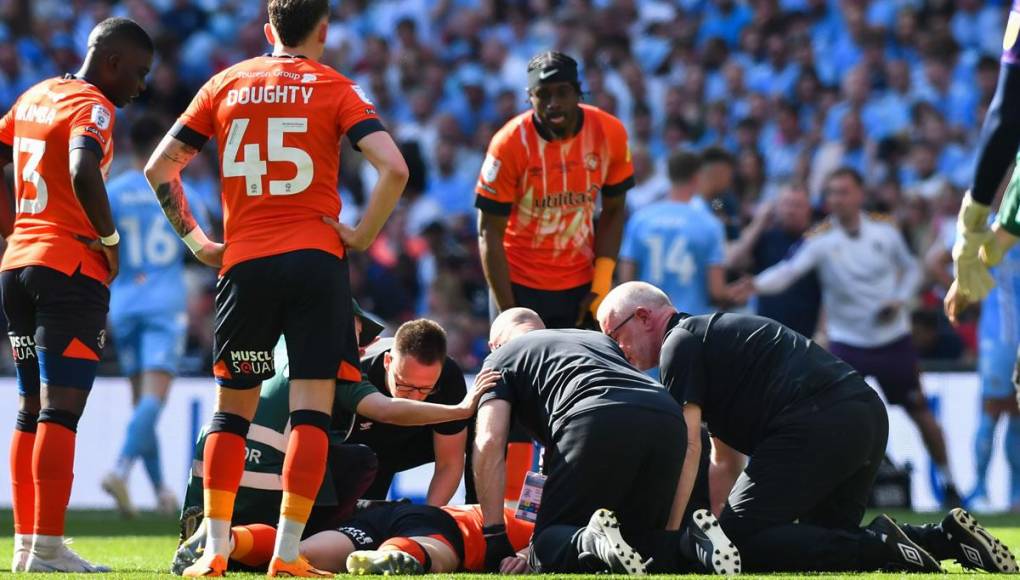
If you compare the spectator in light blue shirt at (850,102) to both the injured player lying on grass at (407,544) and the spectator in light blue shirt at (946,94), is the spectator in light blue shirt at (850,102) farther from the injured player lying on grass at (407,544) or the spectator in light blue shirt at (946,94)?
the injured player lying on grass at (407,544)

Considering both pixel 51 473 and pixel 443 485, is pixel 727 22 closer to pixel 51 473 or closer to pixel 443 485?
pixel 443 485

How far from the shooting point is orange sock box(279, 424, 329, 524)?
18.8 feet

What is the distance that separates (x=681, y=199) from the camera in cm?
1173

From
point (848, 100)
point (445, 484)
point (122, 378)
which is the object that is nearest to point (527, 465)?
point (445, 484)

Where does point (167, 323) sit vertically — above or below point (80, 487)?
above

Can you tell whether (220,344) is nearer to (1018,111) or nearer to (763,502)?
(763,502)

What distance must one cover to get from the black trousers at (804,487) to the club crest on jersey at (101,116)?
310 cm

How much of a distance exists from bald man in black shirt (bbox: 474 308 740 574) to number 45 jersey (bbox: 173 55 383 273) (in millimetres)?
1067

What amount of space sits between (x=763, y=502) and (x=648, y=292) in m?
1.05

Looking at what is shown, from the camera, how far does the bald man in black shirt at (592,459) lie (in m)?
5.99

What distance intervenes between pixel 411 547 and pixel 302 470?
64 centimetres

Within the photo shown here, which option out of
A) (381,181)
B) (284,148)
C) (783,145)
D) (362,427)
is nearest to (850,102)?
(783,145)

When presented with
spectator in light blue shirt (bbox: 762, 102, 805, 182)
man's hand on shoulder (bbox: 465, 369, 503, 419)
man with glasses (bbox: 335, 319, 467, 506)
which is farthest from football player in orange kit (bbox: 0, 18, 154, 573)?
spectator in light blue shirt (bbox: 762, 102, 805, 182)

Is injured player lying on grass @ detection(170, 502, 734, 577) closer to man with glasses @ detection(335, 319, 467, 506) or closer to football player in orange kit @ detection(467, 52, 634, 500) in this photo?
man with glasses @ detection(335, 319, 467, 506)
